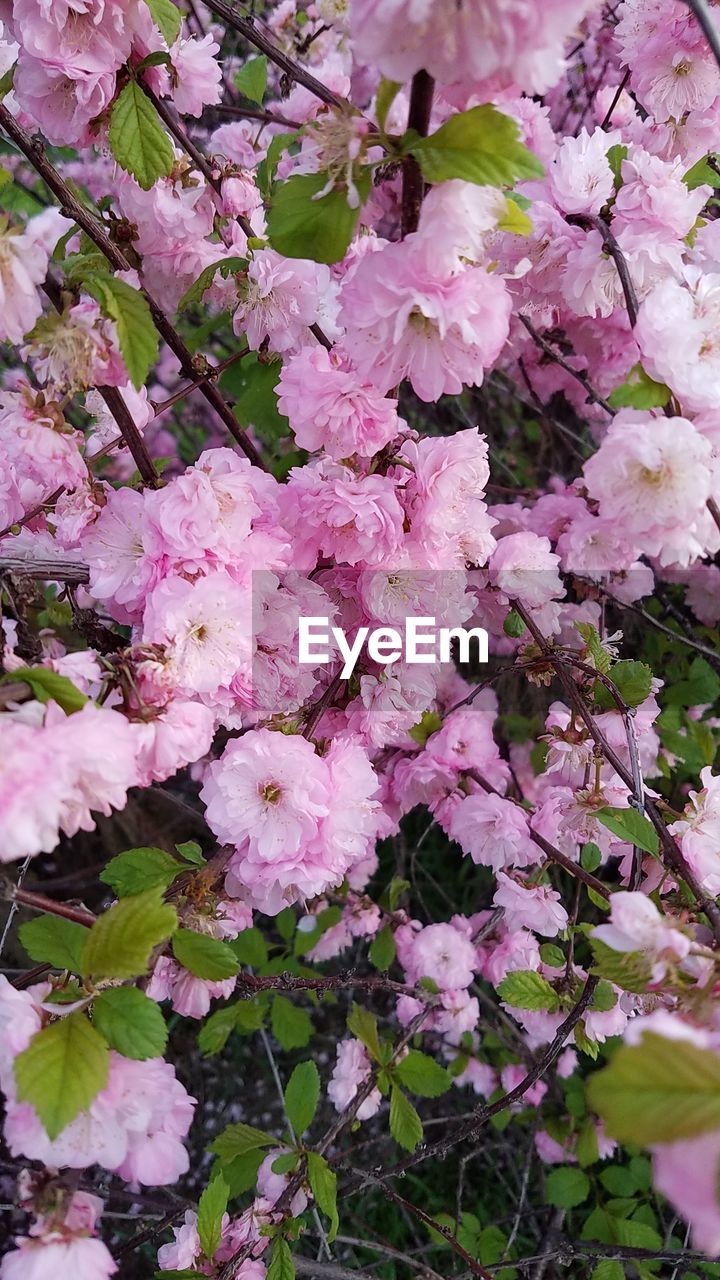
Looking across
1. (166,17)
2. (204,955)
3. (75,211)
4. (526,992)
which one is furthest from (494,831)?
(166,17)

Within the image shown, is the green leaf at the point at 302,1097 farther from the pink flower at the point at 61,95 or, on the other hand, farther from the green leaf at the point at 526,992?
the pink flower at the point at 61,95

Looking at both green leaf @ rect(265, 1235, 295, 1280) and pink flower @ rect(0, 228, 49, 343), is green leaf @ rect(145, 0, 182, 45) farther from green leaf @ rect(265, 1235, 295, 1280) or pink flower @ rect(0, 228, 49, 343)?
green leaf @ rect(265, 1235, 295, 1280)

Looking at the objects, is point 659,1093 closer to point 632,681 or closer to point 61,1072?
point 61,1072

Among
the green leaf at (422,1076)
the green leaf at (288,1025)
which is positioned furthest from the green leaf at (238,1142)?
the green leaf at (288,1025)

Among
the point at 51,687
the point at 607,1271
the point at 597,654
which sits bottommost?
the point at 607,1271

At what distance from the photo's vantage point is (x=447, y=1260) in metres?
1.99

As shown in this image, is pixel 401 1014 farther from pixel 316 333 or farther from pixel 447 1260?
pixel 316 333

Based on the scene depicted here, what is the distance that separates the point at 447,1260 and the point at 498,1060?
0.47 m

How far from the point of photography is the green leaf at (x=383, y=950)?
170 cm

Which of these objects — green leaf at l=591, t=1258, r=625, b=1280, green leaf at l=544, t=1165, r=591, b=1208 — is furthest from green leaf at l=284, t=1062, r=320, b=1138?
green leaf at l=544, t=1165, r=591, b=1208

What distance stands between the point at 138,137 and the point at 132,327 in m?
0.37

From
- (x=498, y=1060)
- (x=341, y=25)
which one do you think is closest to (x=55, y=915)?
(x=498, y=1060)

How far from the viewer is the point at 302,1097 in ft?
4.41

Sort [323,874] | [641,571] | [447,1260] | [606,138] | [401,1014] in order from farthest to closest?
[447,1260], [401,1014], [641,571], [606,138], [323,874]
